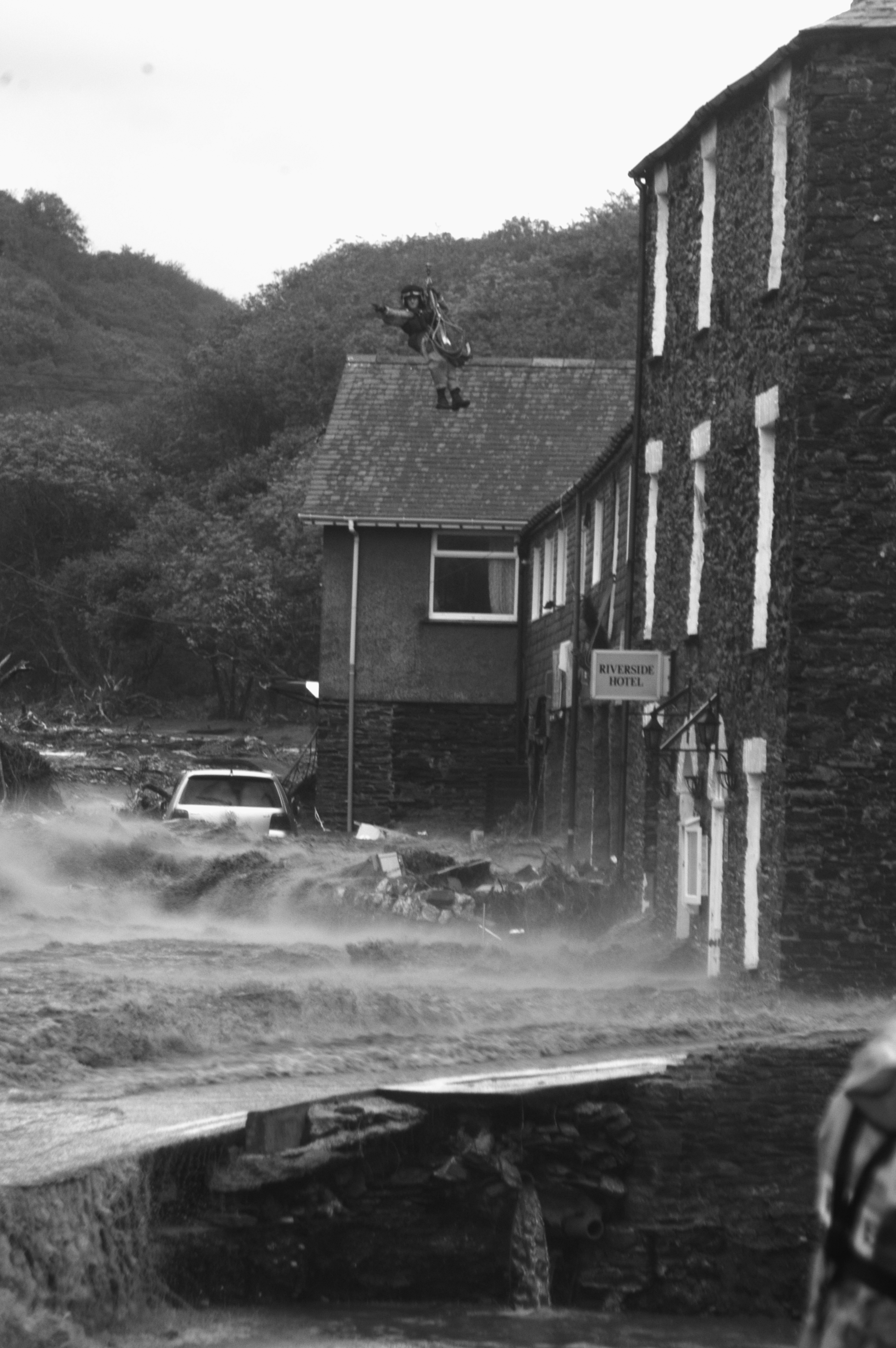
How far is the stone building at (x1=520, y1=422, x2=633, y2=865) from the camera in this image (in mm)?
A: 25531

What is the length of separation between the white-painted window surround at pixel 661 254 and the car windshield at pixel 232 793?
10935 mm

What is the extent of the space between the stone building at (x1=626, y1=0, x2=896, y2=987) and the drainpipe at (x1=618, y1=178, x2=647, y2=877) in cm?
317

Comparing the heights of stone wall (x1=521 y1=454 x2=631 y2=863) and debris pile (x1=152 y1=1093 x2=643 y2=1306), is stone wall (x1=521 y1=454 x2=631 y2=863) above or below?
above

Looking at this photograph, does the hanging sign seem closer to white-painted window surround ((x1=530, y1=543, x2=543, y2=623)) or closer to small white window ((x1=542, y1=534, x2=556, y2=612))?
small white window ((x1=542, y1=534, x2=556, y2=612))

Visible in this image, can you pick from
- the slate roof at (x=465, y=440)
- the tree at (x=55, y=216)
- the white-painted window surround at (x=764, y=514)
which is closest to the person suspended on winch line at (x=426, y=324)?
the white-painted window surround at (x=764, y=514)

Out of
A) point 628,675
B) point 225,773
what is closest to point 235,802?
point 225,773

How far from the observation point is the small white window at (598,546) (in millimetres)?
27766

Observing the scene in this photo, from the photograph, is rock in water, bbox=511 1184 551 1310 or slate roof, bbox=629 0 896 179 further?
slate roof, bbox=629 0 896 179

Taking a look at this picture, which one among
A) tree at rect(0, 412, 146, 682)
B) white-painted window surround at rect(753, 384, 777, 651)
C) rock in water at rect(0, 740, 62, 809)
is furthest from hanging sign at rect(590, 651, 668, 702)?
tree at rect(0, 412, 146, 682)

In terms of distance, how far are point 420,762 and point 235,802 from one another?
6.40 metres

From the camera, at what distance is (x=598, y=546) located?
28.1 metres

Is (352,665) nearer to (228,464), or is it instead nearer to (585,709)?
(585,709)

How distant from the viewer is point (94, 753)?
48.4 m

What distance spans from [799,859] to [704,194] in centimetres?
706
